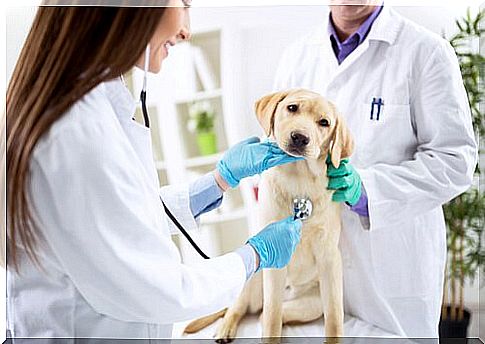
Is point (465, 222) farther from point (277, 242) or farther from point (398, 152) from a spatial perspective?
point (277, 242)

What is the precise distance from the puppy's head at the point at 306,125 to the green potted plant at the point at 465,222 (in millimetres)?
304

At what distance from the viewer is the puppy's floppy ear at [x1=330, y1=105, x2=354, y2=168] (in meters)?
1.62

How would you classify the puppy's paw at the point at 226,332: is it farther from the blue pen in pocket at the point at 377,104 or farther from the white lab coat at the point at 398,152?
the blue pen in pocket at the point at 377,104

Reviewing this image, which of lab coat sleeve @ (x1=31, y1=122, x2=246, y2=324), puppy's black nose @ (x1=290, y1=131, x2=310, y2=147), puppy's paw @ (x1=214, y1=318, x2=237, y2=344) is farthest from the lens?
puppy's paw @ (x1=214, y1=318, x2=237, y2=344)

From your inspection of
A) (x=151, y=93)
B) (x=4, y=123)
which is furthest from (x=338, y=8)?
(x=4, y=123)

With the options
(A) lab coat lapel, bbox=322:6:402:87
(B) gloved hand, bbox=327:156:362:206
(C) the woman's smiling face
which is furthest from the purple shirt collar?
(C) the woman's smiling face

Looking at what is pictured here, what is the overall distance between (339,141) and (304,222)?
0.67ft

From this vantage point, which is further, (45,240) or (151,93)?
(151,93)

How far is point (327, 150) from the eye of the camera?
162 centimetres

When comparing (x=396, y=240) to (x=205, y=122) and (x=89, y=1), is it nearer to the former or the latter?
(x=205, y=122)

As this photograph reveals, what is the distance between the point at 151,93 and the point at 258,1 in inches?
13.1

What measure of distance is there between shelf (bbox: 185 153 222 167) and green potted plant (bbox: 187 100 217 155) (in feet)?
0.03

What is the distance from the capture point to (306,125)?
1.59 meters

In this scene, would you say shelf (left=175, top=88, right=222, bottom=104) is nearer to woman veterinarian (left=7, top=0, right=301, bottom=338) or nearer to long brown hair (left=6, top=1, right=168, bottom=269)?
woman veterinarian (left=7, top=0, right=301, bottom=338)
